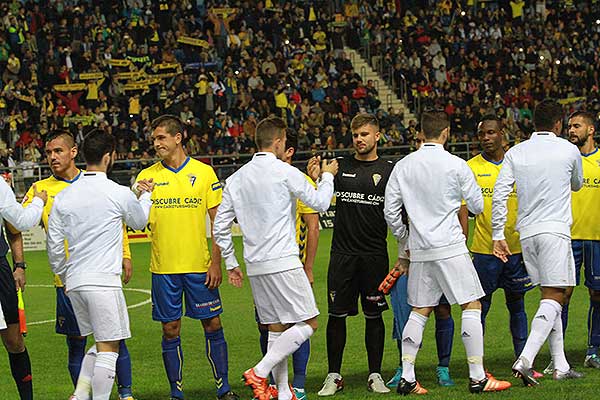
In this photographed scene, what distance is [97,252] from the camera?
26.5ft

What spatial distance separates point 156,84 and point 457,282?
24672 millimetres

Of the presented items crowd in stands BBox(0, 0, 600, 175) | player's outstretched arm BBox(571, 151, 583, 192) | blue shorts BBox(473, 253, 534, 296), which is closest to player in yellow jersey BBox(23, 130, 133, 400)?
blue shorts BBox(473, 253, 534, 296)

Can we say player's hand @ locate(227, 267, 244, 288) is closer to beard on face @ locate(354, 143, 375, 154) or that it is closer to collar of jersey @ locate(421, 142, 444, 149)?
beard on face @ locate(354, 143, 375, 154)

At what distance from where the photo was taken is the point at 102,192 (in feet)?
26.6

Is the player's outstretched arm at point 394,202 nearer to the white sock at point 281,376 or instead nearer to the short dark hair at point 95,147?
the white sock at point 281,376

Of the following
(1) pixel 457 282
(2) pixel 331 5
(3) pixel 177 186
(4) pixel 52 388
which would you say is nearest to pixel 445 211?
(1) pixel 457 282

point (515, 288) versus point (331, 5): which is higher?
point (331, 5)

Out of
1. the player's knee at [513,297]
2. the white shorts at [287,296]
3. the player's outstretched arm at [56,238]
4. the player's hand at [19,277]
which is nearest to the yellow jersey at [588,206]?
the player's knee at [513,297]

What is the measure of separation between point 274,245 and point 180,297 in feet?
3.82

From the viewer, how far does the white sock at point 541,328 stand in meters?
9.05

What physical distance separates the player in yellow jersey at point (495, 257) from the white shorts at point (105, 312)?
3.77 metres

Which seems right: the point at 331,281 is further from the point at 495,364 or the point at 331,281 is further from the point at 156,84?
the point at 156,84

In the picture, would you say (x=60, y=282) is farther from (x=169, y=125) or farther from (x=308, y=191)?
(x=308, y=191)

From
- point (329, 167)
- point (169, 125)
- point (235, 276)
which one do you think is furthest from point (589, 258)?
point (169, 125)
